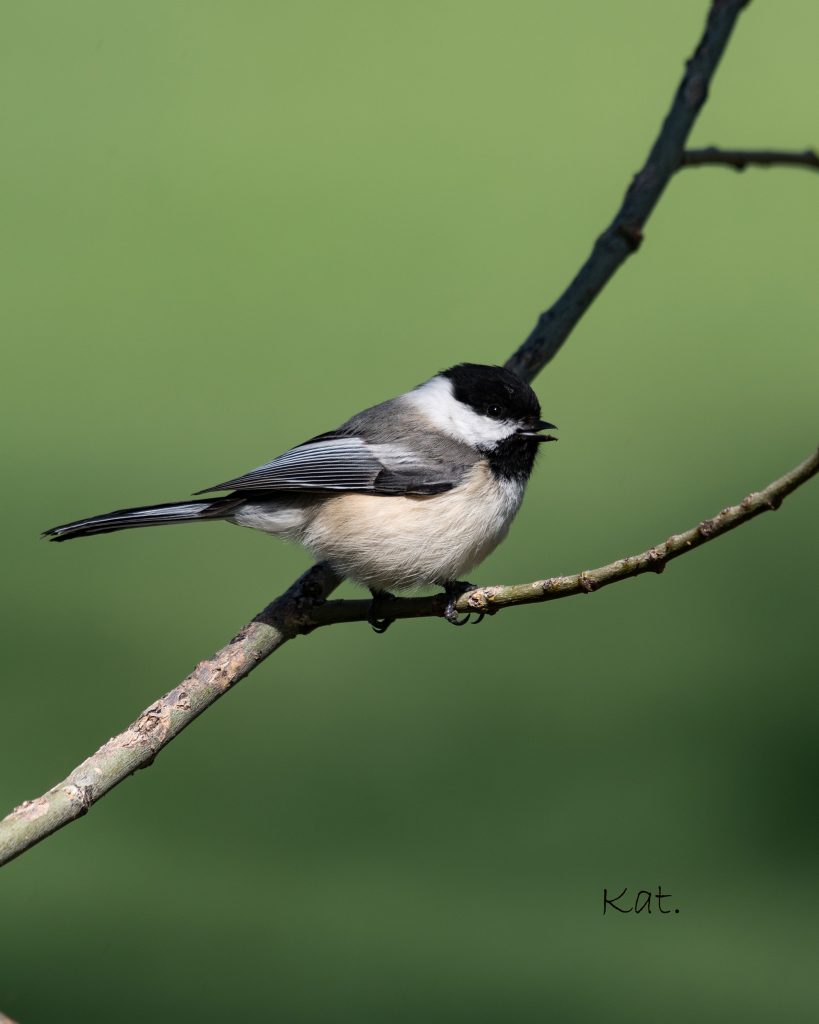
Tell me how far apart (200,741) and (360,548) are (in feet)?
5.44

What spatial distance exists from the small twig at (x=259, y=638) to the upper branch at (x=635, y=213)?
0.68 metres

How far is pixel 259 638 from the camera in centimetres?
197

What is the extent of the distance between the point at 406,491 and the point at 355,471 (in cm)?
11

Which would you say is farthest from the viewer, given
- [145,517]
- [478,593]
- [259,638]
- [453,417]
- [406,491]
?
[453,417]

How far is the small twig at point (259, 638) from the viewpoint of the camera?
4.86 ft

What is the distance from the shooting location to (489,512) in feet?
7.72

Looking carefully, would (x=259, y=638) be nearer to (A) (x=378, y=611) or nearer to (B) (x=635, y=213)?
(A) (x=378, y=611)

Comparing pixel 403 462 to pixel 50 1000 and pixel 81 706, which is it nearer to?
pixel 50 1000

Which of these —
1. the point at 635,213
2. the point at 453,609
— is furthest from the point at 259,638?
the point at 635,213

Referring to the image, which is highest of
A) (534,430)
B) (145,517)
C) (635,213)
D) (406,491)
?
(635,213)

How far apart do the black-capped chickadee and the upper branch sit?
5.9 inches

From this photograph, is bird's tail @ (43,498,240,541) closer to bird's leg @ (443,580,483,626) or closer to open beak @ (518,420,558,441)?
bird's leg @ (443,580,483,626)

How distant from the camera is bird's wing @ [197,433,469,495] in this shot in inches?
92.4

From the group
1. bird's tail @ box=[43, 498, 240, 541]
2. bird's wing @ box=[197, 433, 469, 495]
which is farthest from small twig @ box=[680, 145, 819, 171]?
bird's tail @ box=[43, 498, 240, 541]
